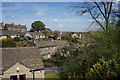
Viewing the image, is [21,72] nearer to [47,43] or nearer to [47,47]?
[47,47]

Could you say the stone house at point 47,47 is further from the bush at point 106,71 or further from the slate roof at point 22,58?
the bush at point 106,71

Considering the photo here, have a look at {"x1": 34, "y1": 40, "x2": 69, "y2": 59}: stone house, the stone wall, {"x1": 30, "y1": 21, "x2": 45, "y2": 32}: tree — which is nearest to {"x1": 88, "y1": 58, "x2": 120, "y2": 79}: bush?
the stone wall

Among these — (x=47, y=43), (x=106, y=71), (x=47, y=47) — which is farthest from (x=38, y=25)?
(x=106, y=71)

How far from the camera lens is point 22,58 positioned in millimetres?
4891

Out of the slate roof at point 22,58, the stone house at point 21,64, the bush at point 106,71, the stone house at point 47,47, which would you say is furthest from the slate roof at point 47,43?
the bush at point 106,71

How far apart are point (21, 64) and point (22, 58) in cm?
39

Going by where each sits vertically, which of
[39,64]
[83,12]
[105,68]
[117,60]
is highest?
[83,12]

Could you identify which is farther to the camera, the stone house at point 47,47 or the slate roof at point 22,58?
the stone house at point 47,47

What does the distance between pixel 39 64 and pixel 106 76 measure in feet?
10.5

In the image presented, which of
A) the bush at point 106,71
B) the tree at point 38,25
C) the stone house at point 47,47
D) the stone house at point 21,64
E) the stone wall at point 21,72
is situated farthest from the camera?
the tree at point 38,25

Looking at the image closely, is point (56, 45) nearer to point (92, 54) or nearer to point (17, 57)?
point (17, 57)

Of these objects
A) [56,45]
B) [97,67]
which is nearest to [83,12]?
[97,67]

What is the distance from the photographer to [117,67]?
6.40 feet

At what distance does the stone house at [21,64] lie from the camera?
169 inches
